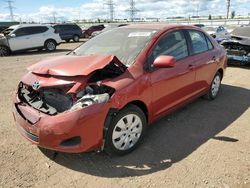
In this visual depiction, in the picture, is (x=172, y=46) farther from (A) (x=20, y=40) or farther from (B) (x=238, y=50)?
(A) (x=20, y=40)

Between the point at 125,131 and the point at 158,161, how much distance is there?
591 millimetres

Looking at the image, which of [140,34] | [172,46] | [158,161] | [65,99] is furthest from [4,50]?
[158,161]

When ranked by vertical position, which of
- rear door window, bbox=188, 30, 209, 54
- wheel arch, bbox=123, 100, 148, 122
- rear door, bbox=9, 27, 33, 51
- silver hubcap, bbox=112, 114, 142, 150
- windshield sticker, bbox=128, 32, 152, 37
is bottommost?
rear door, bbox=9, 27, 33, 51

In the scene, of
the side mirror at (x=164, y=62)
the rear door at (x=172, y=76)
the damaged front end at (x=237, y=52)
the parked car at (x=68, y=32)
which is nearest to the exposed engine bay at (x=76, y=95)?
the side mirror at (x=164, y=62)

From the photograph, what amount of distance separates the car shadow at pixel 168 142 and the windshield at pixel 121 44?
4.31 ft

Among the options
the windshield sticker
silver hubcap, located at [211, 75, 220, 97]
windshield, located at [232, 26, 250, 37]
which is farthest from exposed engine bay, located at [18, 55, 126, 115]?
windshield, located at [232, 26, 250, 37]

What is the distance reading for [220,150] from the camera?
409 centimetres

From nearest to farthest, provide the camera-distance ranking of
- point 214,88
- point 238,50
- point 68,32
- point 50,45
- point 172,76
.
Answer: point 172,76 < point 214,88 < point 238,50 < point 50,45 < point 68,32

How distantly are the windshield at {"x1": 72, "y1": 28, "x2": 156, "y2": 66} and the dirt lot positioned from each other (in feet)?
4.41

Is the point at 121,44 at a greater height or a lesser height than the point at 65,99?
greater

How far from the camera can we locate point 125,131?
151 inches

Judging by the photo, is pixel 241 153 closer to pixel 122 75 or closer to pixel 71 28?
pixel 122 75

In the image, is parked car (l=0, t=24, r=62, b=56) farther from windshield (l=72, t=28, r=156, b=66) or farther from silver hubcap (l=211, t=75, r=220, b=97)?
silver hubcap (l=211, t=75, r=220, b=97)

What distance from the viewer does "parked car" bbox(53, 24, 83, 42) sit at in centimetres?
2625
